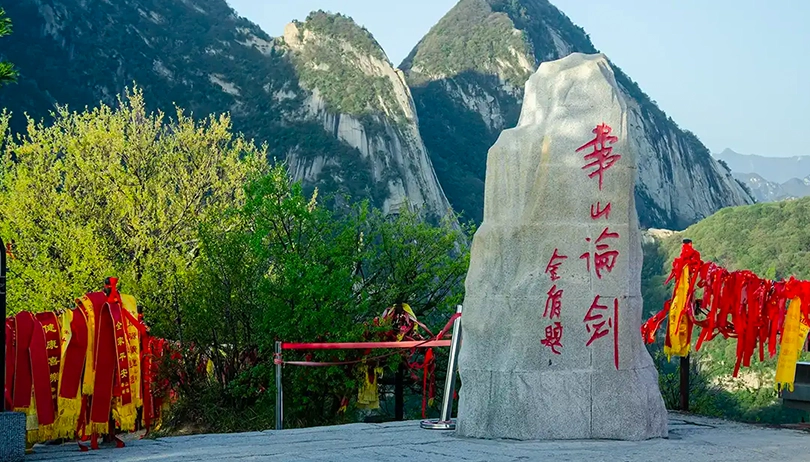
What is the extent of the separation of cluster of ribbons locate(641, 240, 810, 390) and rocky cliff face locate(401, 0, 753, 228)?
2809 inches

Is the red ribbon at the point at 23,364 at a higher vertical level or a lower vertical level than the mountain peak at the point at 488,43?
lower

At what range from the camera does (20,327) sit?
6.66 metres

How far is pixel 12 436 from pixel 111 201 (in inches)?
483

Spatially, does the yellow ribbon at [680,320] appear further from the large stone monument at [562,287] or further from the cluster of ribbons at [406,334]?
the cluster of ribbons at [406,334]

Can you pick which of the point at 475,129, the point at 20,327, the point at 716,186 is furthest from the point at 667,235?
the point at 20,327

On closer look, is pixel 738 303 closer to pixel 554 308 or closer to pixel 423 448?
pixel 554 308

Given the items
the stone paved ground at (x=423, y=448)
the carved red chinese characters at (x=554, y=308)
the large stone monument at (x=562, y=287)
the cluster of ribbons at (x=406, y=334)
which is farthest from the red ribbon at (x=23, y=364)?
the cluster of ribbons at (x=406, y=334)

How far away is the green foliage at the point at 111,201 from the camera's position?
1611 cm

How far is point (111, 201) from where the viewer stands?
1773cm

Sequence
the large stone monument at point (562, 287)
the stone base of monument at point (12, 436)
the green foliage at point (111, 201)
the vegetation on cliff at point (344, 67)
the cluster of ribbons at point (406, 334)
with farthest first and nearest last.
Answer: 1. the vegetation on cliff at point (344, 67)
2. the green foliage at point (111, 201)
3. the cluster of ribbons at point (406, 334)
4. the large stone monument at point (562, 287)
5. the stone base of monument at point (12, 436)

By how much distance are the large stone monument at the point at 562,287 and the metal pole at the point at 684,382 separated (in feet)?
7.07

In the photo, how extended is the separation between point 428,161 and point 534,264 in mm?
65212

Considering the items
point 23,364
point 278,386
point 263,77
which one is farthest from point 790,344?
point 263,77

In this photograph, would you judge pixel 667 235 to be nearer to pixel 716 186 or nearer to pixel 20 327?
pixel 716 186
